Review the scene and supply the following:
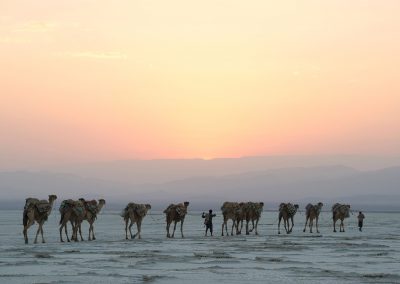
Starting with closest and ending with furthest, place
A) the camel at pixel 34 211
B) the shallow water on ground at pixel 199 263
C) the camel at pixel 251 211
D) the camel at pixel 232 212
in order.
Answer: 1. the shallow water on ground at pixel 199 263
2. the camel at pixel 34 211
3. the camel at pixel 232 212
4. the camel at pixel 251 211

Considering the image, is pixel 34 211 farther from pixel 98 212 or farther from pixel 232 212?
pixel 232 212

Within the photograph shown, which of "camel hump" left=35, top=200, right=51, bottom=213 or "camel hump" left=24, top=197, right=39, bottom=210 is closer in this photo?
"camel hump" left=24, top=197, right=39, bottom=210

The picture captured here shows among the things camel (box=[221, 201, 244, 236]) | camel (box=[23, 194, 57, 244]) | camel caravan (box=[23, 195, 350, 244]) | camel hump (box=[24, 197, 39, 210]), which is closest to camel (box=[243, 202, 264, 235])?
camel caravan (box=[23, 195, 350, 244])

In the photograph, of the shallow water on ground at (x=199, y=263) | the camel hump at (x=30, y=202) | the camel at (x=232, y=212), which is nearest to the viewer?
the shallow water on ground at (x=199, y=263)

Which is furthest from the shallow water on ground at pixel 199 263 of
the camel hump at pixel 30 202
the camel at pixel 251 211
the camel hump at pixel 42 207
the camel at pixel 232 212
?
the camel at pixel 251 211

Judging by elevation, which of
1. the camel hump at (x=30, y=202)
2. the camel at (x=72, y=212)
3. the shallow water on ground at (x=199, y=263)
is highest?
the camel hump at (x=30, y=202)

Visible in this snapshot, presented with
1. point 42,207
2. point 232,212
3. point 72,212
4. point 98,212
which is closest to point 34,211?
point 42,207

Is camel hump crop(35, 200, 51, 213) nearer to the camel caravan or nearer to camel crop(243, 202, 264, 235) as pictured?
the camel caravan

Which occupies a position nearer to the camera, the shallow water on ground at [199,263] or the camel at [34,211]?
the shallow water on ground at [199,263]

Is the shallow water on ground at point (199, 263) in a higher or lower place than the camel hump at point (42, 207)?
lower

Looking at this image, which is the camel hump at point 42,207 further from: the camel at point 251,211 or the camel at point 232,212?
the camel at point 251,211

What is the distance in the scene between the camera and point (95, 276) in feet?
55.9

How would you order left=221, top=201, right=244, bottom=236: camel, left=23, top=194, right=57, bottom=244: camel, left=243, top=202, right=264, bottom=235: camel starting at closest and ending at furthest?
left=23, top=194, right=57, bottom=244: camel, left=221, top=201, right=244, bottom=236: camel, left=243, top=202, right=264, bottom=235: camel

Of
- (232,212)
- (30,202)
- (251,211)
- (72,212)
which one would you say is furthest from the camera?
(251,211)
